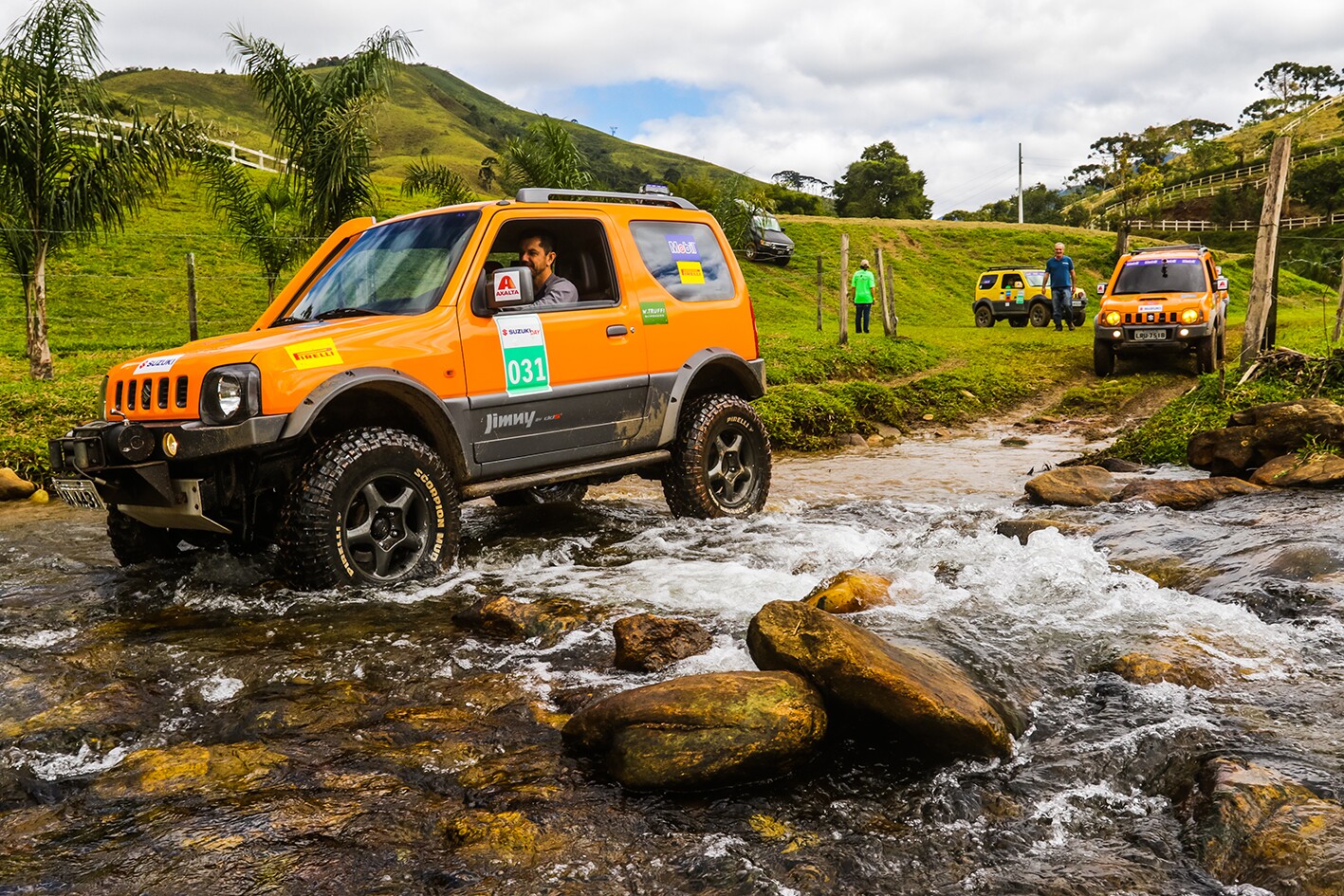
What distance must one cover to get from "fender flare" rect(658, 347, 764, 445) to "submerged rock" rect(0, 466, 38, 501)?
5.67 metres

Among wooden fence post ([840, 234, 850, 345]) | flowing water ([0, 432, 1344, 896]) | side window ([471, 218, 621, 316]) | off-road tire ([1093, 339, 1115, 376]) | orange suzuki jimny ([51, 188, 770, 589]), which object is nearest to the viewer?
flowing water ([0, 432, 1344, 896])

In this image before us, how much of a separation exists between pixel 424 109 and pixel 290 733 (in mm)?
155523

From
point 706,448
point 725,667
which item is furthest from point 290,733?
point 706,448

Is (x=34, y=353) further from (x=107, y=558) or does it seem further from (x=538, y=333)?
(x=538, y=333)

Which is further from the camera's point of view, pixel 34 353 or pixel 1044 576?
pixel 34 353

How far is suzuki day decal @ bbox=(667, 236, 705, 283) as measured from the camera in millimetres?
7664

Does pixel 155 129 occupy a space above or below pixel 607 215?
above

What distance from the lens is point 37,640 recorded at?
4969mm

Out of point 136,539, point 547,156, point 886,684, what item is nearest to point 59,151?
point 547,156

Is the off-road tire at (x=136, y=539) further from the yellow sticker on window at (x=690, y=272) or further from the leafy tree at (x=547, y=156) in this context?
the leafy tree at (x=547, y=156)

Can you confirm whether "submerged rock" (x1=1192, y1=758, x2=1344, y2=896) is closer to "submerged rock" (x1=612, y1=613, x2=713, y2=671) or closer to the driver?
"submerged rock" (x1=612, y1=613, x2=713, y2=671)

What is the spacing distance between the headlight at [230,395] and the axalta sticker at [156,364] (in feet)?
1.25

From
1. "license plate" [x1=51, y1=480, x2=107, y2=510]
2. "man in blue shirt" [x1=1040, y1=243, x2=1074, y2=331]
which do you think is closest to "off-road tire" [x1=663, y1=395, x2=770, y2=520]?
"license plate" [x1=51, y1=480, x2=107, y2=510]

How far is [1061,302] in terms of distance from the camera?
26688 millimetres
